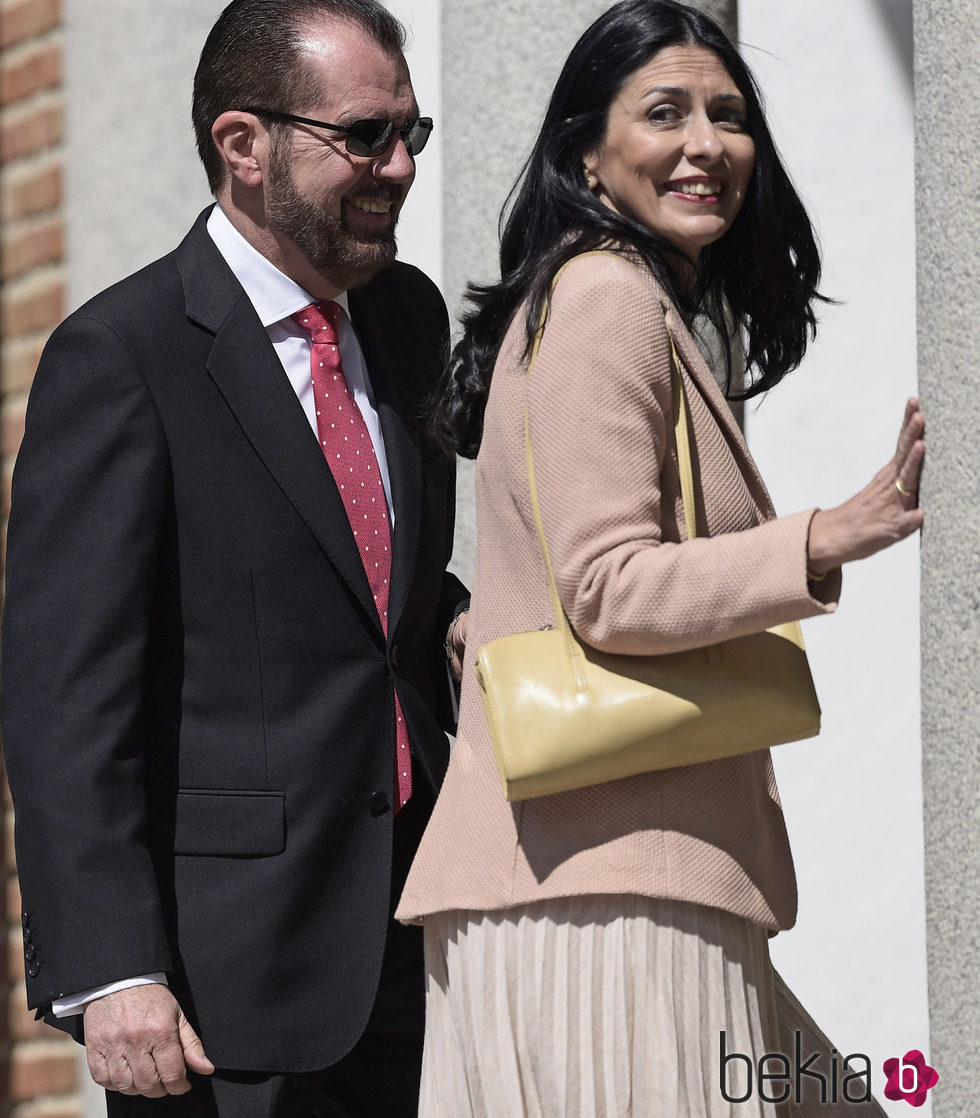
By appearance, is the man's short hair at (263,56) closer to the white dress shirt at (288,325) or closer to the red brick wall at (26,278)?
the white dress shirt at (288,325)

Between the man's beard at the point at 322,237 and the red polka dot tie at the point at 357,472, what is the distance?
3.9 inches

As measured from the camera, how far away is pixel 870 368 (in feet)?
14.7

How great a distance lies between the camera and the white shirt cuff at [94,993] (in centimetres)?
260

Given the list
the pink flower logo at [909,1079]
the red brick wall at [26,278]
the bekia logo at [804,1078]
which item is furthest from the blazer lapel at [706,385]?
the red brick wall at [26,278]

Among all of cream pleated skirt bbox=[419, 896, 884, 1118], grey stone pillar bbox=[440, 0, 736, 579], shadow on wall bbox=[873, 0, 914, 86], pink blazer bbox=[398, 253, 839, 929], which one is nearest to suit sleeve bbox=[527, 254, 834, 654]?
pink blazer bbox=[398, 253, 839, 929]

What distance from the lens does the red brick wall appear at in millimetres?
5230

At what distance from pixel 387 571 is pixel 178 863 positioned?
541mm

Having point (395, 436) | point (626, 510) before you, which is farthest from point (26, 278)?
point (626, 510)

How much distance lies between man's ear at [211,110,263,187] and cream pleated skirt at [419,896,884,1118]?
1323 millimetres

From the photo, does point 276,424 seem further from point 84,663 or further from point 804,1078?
point 804,1078

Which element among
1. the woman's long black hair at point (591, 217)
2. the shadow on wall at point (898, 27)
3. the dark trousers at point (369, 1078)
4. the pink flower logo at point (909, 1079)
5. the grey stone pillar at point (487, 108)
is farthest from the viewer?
the shadow on wall at point (898, 27)

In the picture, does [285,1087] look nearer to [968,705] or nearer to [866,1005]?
[968,705]

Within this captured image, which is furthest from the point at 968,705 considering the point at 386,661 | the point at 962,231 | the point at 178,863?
the point at 178,863

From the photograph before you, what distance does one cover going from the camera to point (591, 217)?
92.7 inches
